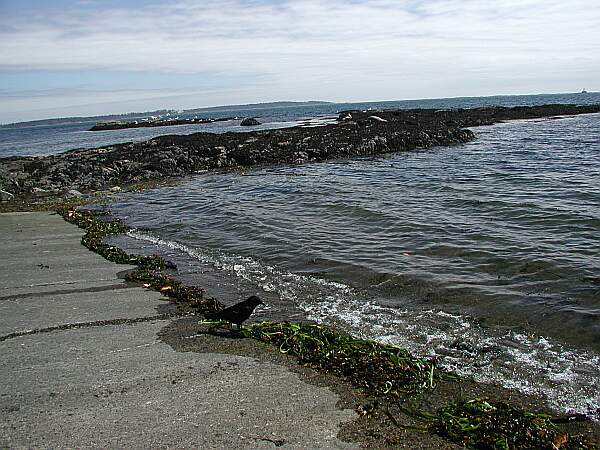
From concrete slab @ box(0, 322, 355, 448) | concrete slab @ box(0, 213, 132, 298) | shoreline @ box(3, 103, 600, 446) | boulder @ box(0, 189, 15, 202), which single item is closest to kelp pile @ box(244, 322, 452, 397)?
shoreline @ box(3, 103, 600, 446)

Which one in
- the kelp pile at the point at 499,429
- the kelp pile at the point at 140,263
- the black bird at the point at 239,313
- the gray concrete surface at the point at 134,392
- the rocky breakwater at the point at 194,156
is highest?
the rocky breakwater at the point at 194,156

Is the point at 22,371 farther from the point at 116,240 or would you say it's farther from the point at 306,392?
the point at 116,240

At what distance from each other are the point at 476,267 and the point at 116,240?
25.4ft

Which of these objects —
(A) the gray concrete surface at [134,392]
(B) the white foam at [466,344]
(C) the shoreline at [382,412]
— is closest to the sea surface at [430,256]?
(B) the white foam at [466,344]

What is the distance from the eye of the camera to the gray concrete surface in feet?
12.2

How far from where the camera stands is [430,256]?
9.41 metres

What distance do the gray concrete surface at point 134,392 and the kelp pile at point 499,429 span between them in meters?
0.81

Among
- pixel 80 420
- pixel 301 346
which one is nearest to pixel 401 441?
pixel 301 346

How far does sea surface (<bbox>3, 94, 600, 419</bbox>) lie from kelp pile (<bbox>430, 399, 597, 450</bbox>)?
25.4 inches

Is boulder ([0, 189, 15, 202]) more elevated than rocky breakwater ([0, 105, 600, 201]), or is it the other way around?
rocky breakwater ([0, 105, 600, 201])

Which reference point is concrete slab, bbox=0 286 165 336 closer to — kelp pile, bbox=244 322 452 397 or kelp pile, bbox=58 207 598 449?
kelp pile, bbox=58 207 598 449

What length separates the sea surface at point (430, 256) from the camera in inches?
226

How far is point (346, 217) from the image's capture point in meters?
13.3

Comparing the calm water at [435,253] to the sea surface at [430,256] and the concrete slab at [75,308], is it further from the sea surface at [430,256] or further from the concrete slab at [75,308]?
the concrete slab at [75,308]
